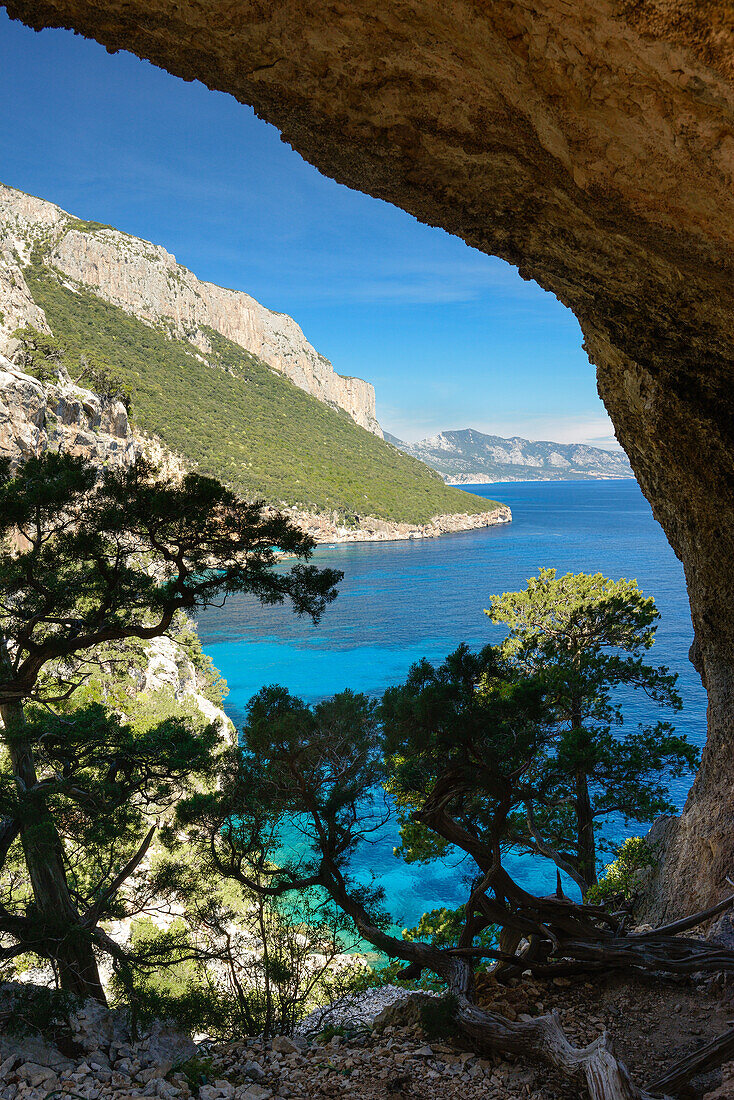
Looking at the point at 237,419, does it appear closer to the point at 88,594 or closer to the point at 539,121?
the point at 88,594

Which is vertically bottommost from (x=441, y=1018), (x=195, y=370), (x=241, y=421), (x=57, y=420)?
(x=441, y=1018)

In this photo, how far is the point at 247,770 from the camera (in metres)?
6.16

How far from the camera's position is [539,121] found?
115 inches

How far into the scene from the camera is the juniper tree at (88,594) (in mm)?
4941

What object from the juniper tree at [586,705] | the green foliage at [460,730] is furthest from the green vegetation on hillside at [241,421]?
the green foliage at [460,730]

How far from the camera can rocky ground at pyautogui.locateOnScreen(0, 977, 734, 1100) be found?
13.4ft

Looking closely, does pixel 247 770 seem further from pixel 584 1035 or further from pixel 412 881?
pixel 412 881

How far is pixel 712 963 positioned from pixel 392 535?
73.2 metres

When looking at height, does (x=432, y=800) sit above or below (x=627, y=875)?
above

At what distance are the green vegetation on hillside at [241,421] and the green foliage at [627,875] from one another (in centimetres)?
4160

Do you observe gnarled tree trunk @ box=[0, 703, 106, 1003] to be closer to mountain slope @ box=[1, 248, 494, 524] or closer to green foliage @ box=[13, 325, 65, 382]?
green foliage @ box=[13, 325, 65, 382]

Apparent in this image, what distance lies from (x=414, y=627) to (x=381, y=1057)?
35.0 metres

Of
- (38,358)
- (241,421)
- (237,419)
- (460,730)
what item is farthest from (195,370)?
(460,730)

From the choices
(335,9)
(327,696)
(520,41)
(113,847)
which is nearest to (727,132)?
(520,41)
